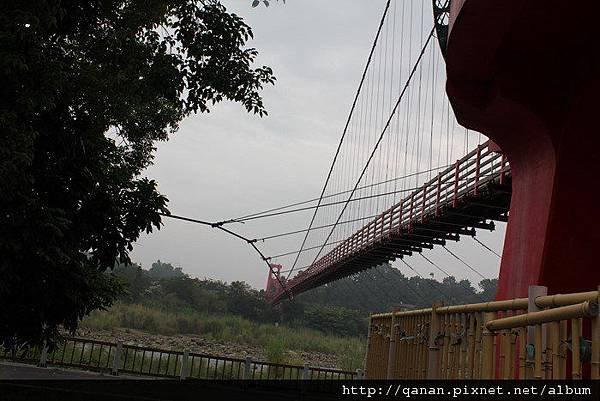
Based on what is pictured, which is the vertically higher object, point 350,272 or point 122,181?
point 350,272

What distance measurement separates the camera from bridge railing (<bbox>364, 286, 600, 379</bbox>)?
7.25 ft

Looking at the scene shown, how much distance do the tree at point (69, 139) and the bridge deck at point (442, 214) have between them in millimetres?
2461

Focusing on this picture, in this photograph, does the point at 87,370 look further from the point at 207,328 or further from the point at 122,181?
the point at 207,328

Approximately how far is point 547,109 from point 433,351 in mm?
3693

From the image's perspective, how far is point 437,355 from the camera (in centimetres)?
431

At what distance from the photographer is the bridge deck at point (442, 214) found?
10781 mm

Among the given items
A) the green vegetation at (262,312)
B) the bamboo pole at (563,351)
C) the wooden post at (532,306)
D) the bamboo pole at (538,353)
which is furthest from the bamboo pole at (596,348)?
the green vegetation at (262,312)

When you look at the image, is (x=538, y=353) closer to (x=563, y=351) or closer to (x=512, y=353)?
(x=563, y=351)

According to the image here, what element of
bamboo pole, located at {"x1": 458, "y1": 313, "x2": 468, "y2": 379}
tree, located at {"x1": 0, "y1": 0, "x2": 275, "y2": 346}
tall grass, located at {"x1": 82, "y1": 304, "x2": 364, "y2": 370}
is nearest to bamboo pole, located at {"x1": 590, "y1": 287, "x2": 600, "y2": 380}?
bamboo pole, located at {"x1": 458, "y1": 313, "x2": 468, "y2": 379}

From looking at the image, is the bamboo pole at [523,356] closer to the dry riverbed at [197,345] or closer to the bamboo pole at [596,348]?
the bamboo pole at [596,348]

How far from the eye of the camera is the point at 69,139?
5.28m

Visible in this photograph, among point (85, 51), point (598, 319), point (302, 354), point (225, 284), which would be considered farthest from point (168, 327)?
point (225, 284)

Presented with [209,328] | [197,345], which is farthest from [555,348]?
[209,328]
